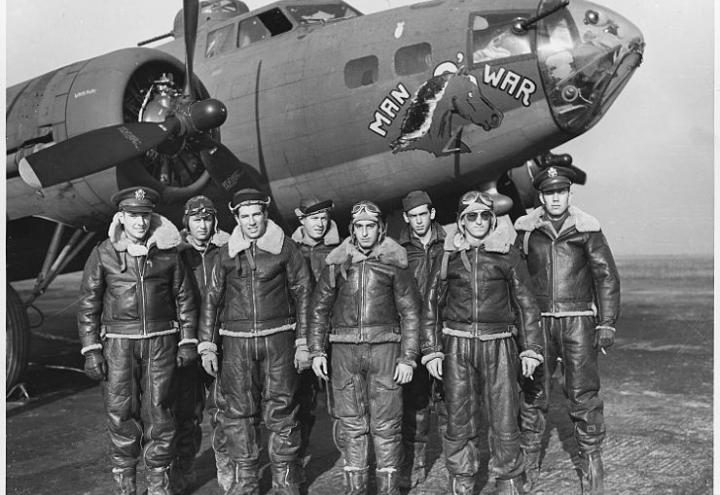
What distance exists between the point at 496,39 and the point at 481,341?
3.88 m

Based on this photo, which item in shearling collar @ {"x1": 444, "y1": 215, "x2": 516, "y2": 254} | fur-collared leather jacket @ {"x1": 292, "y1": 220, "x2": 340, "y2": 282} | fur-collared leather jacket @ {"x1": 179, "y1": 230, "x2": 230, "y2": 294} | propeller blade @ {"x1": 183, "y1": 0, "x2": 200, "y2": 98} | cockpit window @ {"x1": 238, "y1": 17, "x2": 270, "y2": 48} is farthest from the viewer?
cockpit window @ {"x1": 238, "y1": 17, "x2": 270, "y2": 48}

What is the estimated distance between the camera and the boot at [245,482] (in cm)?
486

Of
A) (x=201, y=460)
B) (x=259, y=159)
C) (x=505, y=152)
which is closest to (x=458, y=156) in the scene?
(x=505, y=152)

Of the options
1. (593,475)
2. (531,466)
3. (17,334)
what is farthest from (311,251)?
(17,334)

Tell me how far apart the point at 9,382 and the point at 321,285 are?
5097 millimetres

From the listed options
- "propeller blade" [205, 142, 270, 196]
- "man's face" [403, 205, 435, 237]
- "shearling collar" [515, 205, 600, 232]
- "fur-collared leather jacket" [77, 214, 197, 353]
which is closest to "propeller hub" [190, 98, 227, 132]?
"propeller blade" [205, 142, 270, 196]

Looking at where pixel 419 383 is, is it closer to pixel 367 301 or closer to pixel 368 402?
pixel 368 402

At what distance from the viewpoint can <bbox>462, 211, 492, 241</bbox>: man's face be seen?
15.9 ft

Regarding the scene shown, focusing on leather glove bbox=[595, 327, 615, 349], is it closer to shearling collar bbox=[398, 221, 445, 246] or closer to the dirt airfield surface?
the dirt airfield surface

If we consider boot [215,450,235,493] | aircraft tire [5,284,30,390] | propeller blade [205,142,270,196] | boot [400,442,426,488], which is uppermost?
propeller blade [205,142,270,196]

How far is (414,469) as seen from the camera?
18.0ft

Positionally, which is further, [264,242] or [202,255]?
[202,255]

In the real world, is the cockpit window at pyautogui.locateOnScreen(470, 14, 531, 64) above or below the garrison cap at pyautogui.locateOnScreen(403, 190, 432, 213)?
above

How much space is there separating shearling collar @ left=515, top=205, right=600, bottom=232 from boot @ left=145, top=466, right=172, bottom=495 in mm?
3283
